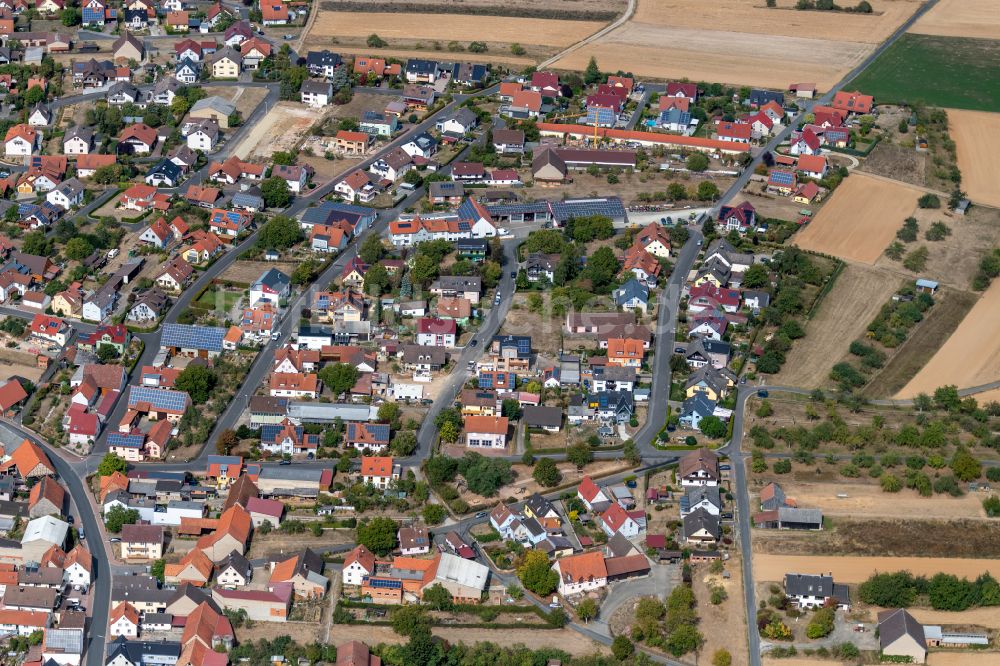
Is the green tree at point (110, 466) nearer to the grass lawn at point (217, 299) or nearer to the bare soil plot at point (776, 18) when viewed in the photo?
the grass lawn at point (217, 299)

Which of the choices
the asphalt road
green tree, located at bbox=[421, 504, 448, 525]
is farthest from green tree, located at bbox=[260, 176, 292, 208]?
green tree, located at bbox=[421, 504, 448, 525]

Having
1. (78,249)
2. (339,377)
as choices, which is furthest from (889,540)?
(78,249)

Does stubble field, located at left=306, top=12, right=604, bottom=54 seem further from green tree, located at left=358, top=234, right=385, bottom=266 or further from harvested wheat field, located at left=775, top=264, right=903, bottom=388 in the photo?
harvested wheat field, located at left=775, top=264, right=903, bottom=388

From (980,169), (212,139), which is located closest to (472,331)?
(212,139)

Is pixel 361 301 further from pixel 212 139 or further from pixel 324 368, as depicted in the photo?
pixel 212 139

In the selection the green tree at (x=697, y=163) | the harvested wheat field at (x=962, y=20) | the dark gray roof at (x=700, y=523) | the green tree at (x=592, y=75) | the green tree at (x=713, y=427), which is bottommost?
the dark gray roof at (x=700, y=523)

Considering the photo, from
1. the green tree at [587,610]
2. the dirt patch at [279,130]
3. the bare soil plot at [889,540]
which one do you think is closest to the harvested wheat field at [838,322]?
the bare soil plot at [889,540]

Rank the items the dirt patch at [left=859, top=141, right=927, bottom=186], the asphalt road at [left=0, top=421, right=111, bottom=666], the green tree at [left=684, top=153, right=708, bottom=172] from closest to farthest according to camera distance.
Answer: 1. the asphalt road at [left=0, top=421, right=111, bottom=666]
2. the green tree at [left=684, top=153, right=708, bottom=172]
3. the dirt patch at [left=859, top=141, right=927, bottom=186]
